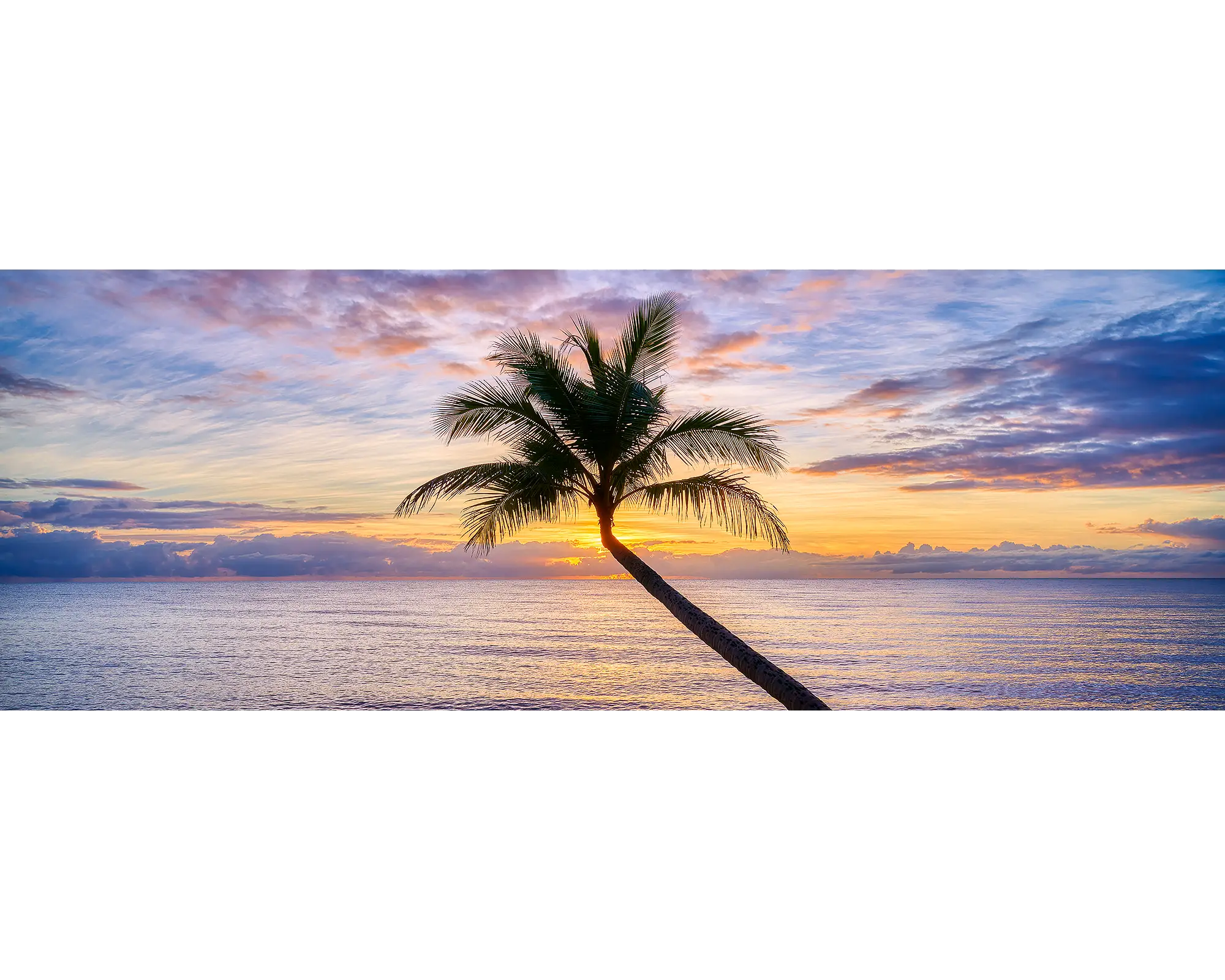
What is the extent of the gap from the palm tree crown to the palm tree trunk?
445 millimetres

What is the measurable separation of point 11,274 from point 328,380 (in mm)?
4136

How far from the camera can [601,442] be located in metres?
7.06

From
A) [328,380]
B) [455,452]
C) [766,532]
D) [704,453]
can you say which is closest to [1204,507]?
[766,532]

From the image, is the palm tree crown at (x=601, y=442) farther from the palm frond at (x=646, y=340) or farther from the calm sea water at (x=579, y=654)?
the calm sea water at (x=579, y=654)

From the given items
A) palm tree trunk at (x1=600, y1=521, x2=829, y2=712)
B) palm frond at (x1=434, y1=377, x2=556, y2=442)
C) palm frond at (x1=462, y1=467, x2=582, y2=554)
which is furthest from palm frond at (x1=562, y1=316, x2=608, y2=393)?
palm tree trunk at (x1=600, y1=521, x2=829, y2=712)

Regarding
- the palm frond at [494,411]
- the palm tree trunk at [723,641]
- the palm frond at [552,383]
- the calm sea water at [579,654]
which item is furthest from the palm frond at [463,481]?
the calm sea water at [579,654]

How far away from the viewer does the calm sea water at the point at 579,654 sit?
42.2 feet

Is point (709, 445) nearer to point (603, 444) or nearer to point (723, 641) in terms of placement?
point (603, 444)

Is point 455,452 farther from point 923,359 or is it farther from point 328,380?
point 923,359

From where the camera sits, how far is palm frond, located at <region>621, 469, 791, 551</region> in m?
6.96

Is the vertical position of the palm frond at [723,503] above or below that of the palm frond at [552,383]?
below

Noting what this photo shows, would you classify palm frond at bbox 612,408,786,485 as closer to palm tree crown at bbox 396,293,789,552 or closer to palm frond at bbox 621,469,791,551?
palm tree crown at bbox 396,293,789,552

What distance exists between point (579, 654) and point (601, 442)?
38.9 ft

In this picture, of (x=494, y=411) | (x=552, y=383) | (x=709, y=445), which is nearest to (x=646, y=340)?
(x=552, y=383)
